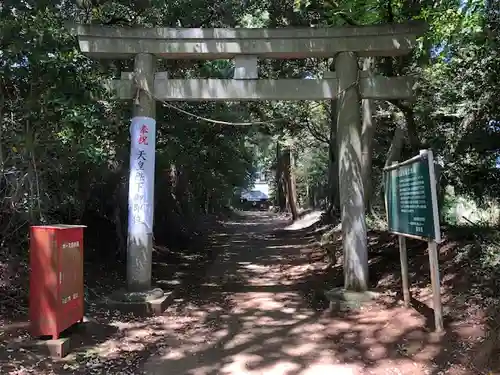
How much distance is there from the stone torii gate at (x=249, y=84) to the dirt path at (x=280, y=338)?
1.16 meters

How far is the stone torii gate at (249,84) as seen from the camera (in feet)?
27.7

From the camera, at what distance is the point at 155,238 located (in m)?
15.7

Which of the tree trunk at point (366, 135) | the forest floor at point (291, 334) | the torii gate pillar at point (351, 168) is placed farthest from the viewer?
the tree trunk at point (366, 135)

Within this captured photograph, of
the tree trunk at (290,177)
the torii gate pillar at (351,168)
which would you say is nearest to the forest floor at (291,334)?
the torii gate pillar at (351,168)

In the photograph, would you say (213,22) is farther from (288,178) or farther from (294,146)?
(288,178)

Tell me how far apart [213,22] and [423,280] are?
26.8ft

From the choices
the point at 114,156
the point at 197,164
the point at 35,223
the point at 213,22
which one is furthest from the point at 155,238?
the point at 35,223

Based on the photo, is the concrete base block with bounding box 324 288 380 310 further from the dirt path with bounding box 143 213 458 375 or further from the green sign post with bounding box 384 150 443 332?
the green sign post with bounding box 384 150 443 332

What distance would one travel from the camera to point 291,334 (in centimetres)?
685

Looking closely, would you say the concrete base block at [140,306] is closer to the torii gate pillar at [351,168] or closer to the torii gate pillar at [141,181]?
→ the torii gate pillar at [141,181]

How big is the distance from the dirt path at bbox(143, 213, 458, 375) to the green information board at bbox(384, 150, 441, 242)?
4.08 ft

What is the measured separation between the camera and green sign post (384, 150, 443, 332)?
576cm

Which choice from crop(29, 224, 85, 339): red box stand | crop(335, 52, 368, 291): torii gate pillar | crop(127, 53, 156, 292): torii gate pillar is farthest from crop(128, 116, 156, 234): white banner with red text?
crop(335, 52, 368, 291): torii gate pillar

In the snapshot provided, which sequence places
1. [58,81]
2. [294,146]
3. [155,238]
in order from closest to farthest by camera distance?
1. [58,81]
2. [155,238]
3. [294,146]
